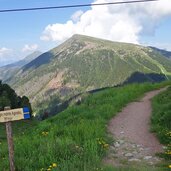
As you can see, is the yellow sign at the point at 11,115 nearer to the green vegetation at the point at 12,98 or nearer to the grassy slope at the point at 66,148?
the grassy slope at the point at 66,148

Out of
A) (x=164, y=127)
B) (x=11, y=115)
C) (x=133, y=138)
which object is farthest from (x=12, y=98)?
(x=11, y=115)

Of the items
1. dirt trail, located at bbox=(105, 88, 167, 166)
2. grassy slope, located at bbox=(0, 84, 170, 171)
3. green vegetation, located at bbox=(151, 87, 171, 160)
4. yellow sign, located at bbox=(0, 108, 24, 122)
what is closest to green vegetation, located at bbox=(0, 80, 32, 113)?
dirt trail, located at bbox=(105, 88, 167, 166)

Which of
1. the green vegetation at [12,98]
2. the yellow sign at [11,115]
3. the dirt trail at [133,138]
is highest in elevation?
the green vegetation at [12,98]

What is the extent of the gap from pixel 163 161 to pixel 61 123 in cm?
608

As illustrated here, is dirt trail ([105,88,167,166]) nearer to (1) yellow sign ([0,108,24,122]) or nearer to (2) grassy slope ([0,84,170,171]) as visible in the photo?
(2) grassy slope ([0,84,170,171])

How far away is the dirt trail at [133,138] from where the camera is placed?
11.3 m

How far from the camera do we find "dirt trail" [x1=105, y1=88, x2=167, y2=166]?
11282mm

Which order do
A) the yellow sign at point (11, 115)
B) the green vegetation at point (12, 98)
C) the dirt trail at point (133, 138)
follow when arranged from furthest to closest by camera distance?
the green vegetation at point (12, 98)
the dirt trail at point (133, 138)
the yellow sign at point (11, 115)

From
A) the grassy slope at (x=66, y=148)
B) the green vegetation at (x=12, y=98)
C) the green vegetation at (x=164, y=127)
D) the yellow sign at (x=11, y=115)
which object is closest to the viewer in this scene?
the yellow sign at (x=11, y=115)

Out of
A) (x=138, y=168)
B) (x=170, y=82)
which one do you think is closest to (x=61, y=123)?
(x=138, y=168)

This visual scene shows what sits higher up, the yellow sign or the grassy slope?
the yellow sign

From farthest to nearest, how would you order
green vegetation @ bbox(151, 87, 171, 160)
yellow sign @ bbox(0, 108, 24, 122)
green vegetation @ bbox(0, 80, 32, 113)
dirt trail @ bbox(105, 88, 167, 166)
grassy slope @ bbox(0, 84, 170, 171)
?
green vegetation @ bbox(0, 80, 32, 113) < green vegetation @ bbox(151, 87, 171, 160) < dirt trail @ bbox(105, 88, 167, 166) < grassy slope @ bbox(0, 84, 170, 171) < yellow sign @ bbox(0, 108, 24, 122)

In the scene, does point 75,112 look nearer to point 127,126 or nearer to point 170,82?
point 127,126

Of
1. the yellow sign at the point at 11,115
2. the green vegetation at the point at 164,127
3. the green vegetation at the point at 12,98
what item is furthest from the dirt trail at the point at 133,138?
the green vegetation at the point at 12,98
